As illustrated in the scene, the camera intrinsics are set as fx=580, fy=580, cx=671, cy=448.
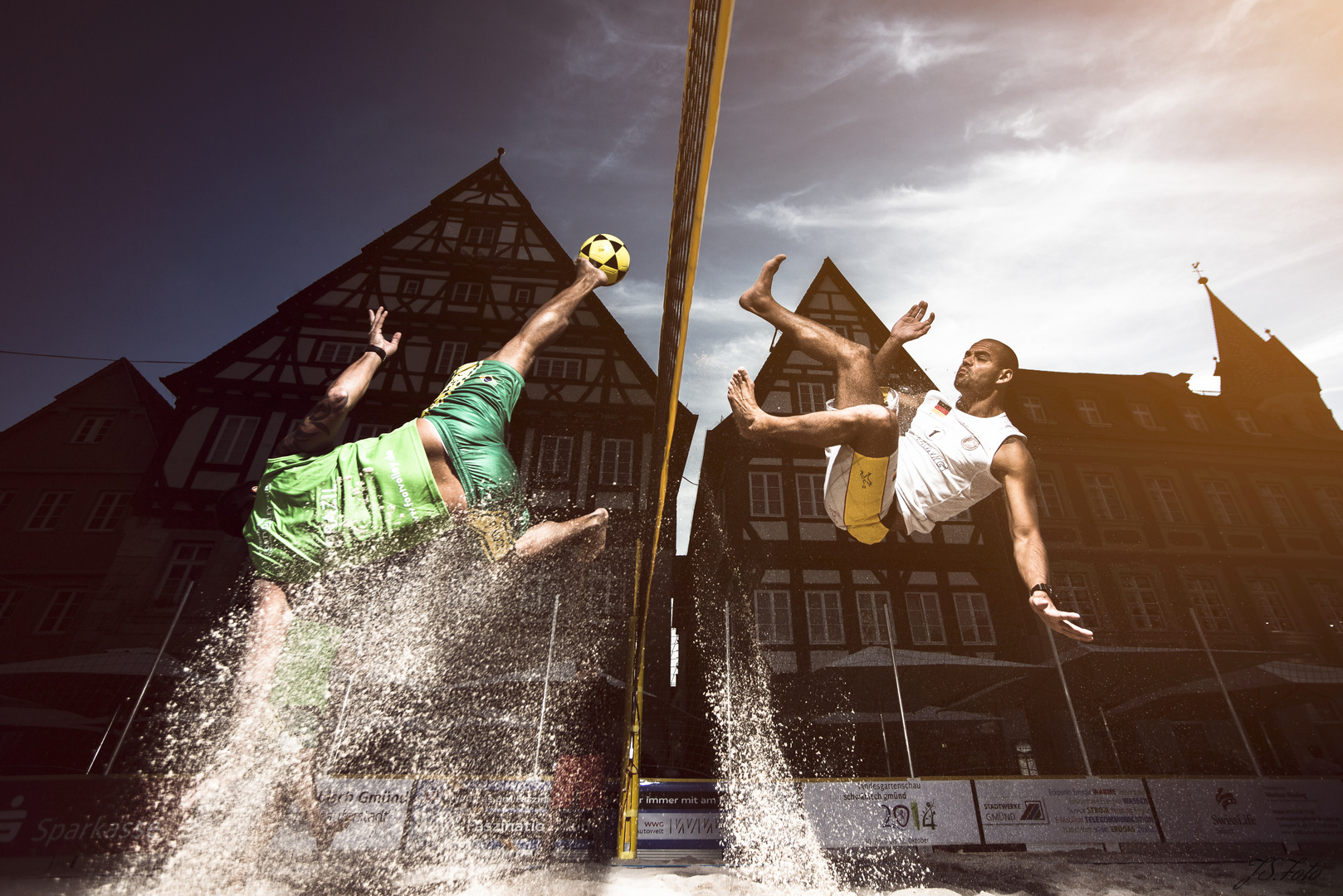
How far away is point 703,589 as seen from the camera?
10.7 meters

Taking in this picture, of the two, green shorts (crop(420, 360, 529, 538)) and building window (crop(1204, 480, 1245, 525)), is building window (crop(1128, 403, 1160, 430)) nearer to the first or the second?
building window (crop(1204, 480, 1245, 525))

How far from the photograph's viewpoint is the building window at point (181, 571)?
26.6 ft

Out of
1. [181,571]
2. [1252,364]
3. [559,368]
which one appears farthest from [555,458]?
[1252,364]

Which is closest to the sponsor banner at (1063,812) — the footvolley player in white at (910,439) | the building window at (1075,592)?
the footvolley player in white at (910,439)

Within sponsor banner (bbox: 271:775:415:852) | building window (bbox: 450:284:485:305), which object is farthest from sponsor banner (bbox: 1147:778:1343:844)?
building window (bbox: 450:284:485:305)

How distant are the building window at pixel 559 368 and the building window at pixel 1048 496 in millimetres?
7919

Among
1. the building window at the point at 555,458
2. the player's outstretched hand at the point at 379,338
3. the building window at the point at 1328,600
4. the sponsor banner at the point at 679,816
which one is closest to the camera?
the player's outstretched hand at the point at 379,338

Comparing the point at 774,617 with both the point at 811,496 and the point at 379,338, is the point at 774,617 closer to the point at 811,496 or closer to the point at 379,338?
the point at 811,496

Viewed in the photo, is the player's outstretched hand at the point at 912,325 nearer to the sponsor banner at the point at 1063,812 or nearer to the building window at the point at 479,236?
the sponsor banner at the point at 1063,812

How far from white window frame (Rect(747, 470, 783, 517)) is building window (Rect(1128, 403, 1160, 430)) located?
23.7 feet

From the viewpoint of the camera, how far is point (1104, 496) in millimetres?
10023

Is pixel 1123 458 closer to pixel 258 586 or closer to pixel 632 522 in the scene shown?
pixel 632 522

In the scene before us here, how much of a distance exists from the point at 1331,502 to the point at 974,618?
Result: 6.74 meters

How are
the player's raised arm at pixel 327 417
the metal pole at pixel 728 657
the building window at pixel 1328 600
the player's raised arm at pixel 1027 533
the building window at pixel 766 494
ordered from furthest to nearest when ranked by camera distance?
the building window at pixel 766 494 → the building window at pixel 1328 600 → the metal pole at pixel 728 657 → the player's raised arm at pixel 1027 533 → the player's raised arm at pixel 327 417
